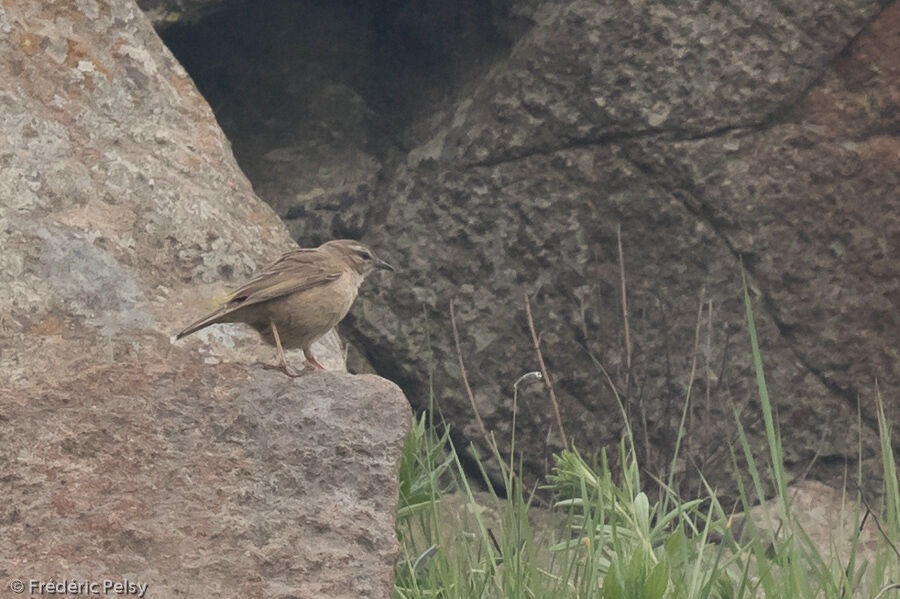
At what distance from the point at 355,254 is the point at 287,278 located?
0.59 m

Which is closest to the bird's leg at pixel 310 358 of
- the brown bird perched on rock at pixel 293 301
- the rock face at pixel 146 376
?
the brown bird perched on rock at pixel 293 301

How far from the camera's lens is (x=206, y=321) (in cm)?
423

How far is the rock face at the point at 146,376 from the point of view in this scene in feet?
11.1

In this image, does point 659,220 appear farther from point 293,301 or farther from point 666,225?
point 293,301

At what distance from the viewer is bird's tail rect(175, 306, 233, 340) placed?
13.8 ft

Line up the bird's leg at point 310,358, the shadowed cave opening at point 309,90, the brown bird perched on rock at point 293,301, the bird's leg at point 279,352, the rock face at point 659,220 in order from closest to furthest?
the bird's leg at point 279,352 → the brown bird perched on rock at point 293,301 → the bird's leg at point 310,358 → the rock face at point 659,220 → the shadowed cave opening at point 309,90

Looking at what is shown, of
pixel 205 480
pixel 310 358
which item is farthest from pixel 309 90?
pixel 205 480

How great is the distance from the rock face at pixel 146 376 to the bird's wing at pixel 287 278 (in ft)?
1.19

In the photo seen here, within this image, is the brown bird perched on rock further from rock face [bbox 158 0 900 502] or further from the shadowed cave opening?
the shadowed cave opening

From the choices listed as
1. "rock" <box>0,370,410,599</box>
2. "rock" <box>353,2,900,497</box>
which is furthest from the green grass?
"rock" <box>353,2,900,497</box>

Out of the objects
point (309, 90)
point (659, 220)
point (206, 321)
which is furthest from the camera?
point (309, 90)

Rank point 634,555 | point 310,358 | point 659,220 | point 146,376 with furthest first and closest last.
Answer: point 659,220
point 310,358
point 146,376
point 634,555

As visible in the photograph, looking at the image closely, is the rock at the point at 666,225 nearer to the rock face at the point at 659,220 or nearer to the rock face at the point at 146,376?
the rock face at the point at 659,220

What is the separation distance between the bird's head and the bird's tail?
0.69 metres
